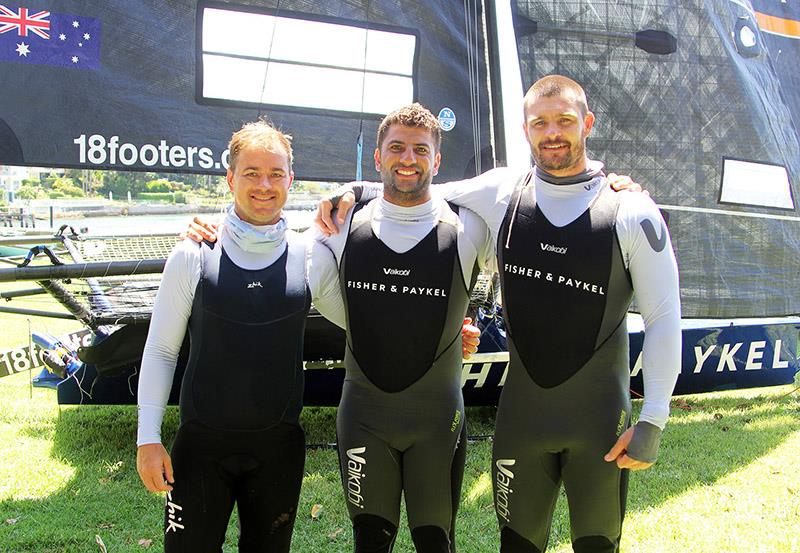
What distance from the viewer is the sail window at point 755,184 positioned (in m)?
4.43

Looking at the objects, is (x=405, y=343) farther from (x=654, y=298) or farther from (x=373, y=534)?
(x=654, y=298)

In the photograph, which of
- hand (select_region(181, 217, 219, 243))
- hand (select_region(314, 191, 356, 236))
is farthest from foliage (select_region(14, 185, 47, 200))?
hand (select_region(314, 191, 356, 236))

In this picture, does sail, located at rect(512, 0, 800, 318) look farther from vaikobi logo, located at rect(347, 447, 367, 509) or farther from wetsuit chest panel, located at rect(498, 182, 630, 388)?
vaikobi logo, located at rect(347, 447, 367, 509)

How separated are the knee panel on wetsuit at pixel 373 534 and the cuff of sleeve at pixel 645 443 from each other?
0.69 meters

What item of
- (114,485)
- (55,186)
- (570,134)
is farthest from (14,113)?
(570,134)

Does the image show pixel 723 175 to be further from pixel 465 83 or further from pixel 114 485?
pixel 114 485

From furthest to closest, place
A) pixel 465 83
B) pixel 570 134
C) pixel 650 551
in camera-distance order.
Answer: pixel 465 83 → pixel 650 551 → pixel 570 134

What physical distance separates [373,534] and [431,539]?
162 millimetres

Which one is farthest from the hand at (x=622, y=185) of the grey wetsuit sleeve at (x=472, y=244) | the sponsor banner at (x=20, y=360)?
the sponsor banner at (x=20, y=360)

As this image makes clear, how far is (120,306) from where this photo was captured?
369 centimetres

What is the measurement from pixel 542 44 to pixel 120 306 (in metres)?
2.76

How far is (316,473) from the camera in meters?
3.76

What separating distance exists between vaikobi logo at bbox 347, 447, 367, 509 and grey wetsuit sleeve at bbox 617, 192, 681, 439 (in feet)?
2.52

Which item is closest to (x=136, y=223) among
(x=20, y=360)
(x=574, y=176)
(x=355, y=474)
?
(x=20, y=360)
